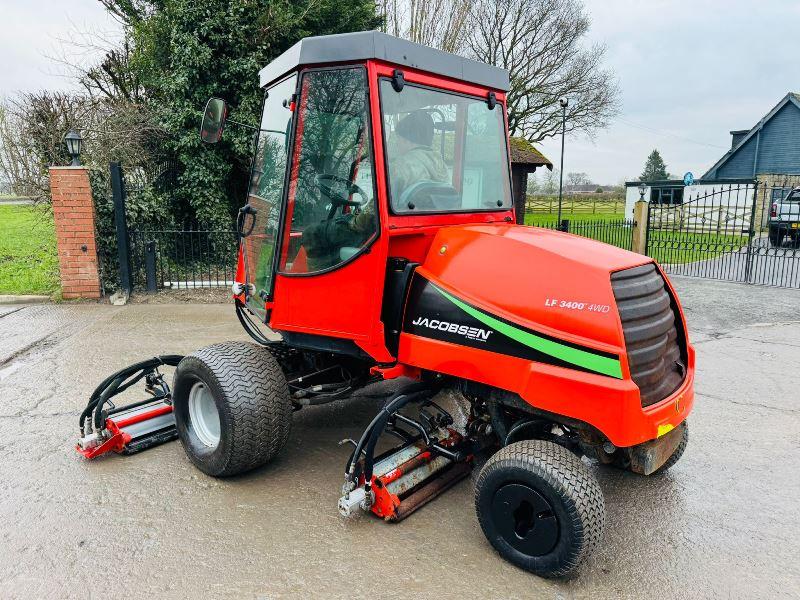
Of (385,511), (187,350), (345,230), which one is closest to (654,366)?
(385,511)

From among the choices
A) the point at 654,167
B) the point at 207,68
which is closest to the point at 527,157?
the point at 207,68

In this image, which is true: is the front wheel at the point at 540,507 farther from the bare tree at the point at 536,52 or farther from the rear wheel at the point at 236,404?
the bare tree at the point at 536,52

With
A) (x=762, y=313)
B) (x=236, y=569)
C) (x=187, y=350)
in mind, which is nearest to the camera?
(x=236, y=569)

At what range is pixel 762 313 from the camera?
822cm

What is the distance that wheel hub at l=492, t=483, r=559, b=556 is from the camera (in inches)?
98.9

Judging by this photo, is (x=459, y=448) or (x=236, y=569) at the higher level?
(x=459, y=448)

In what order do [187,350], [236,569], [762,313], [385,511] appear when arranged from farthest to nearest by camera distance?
[762,313] → [187,350] → [385,511] → [236,569]

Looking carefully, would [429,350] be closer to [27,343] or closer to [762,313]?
[27,343]

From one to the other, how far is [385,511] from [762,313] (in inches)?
298

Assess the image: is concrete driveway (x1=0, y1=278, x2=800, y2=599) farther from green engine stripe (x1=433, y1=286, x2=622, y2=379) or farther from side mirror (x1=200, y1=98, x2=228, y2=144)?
side mirror (x1=200, y1=98, x2=228, y2=144)

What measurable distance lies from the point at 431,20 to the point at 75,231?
1112cm

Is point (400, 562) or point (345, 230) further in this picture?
point (345, 230)

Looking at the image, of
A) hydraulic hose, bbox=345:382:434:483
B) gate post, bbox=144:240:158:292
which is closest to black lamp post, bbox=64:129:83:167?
gate post, bbox=144:240:158:292

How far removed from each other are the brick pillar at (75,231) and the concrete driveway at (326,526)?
4.01 meters
